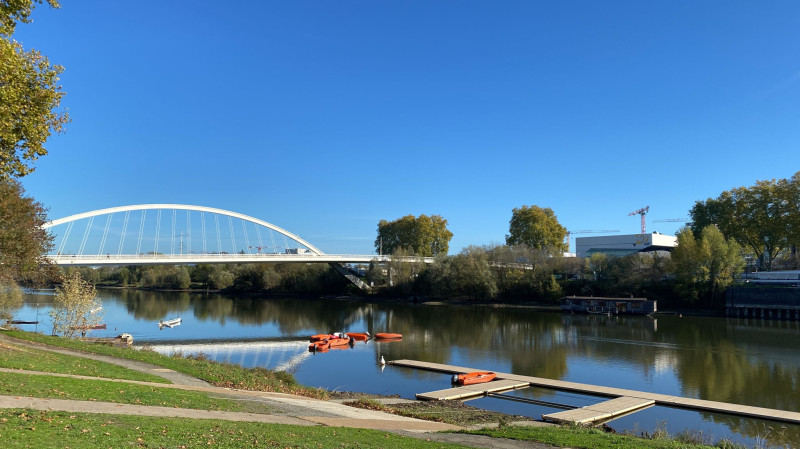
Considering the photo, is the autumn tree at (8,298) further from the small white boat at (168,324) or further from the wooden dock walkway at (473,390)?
the wooden dock walkway at (473,390)

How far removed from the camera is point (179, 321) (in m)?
54.4

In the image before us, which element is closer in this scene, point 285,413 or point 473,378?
point 285,413

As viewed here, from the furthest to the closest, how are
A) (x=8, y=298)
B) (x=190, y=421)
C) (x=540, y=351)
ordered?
1. (x=8, y=298)
2. (x=540, y=351)
3. (x=190, y=421)

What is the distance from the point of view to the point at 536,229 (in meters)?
88.2

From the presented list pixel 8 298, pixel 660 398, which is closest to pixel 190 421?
pixel 660 398

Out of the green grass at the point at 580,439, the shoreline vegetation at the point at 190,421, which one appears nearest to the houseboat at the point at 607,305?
the shoreline vegetation at the point at 190,421

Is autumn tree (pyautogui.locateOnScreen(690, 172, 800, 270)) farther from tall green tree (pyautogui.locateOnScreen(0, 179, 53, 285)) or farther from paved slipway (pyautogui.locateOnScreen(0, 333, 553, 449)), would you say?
tall green tree (pyautogui.locateOnScreen(0, 179, 53, 285))

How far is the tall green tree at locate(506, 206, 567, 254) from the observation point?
291ft

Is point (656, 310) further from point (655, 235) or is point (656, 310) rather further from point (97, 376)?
point (97, 376)

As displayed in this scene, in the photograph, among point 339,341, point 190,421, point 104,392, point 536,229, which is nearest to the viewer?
point 190,421

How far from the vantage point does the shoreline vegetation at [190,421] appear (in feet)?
27.8

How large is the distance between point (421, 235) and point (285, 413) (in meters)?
87.0

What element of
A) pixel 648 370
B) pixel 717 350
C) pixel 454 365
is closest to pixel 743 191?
pixel 717 350

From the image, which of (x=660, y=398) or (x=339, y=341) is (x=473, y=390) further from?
(x=339, y=341)
